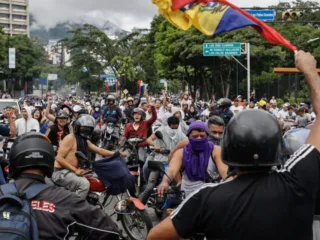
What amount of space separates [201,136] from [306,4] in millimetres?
56060

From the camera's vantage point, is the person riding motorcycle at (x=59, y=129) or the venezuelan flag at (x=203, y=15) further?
the person riding motorcycle at (x=59, y=129)

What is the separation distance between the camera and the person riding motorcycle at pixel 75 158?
7.00 m

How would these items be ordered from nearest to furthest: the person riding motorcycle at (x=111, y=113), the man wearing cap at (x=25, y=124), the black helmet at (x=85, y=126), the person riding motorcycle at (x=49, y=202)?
the person riding motorcycle at (x=49, y=202), the black helmet at (x=85, y=126), the man wearing cap at (x=25, y=124), the person riding motorcycle at (x=111, y=113)

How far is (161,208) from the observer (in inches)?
290

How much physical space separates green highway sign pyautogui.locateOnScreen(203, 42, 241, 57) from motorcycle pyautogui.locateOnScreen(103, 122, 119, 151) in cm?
1591

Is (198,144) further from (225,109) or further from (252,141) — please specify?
(225,109)

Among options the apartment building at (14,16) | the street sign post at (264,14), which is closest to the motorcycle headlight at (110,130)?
the street sign post at (264,14)

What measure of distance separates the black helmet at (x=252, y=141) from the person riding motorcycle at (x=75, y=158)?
4.60m

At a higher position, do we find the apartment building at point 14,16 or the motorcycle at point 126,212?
the apartment building at point 14,16

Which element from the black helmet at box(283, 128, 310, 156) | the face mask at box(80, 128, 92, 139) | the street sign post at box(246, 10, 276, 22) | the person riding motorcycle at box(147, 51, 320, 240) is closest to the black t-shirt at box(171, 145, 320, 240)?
the person riding motorcycle at box(147, 51, 320, 240)

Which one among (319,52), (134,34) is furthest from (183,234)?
(134,34)

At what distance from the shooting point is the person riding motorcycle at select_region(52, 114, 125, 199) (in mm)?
6996

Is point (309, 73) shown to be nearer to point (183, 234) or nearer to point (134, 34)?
point (183, 234)

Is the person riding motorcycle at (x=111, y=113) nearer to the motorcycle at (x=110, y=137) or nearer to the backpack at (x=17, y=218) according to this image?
the motorcycle at (x=110, y=137)
